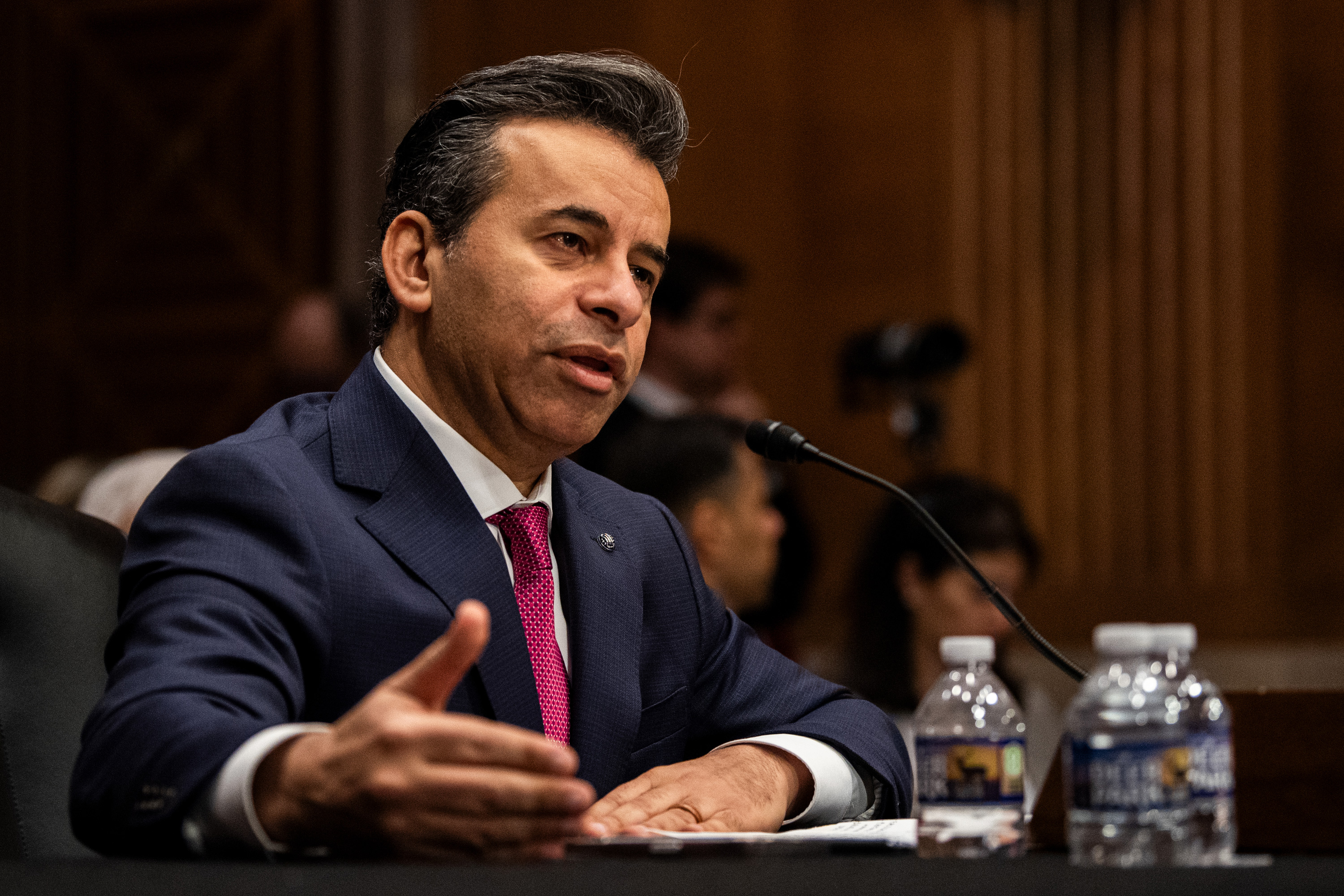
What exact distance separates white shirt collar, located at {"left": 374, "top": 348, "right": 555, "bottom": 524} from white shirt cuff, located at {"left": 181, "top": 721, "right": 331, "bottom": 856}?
489 millimetres

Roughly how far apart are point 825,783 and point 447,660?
2.10 ft

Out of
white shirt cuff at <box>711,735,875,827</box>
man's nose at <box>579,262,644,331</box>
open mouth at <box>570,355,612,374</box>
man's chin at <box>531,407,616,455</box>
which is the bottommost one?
white shirt cuff at <box>711,735,875,827</box>

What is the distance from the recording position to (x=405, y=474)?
1.36 m

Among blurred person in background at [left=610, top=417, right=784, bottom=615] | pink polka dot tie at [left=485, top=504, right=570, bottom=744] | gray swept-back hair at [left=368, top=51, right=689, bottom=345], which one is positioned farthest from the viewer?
blurred person in background at [left=610, top=417, right=784, bottom=615]

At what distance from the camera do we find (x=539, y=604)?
Result: 4.59ft

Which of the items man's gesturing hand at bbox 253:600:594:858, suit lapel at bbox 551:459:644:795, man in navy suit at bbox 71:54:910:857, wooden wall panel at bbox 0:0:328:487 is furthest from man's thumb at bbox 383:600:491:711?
wooden wall panel at bbox 0:0:328:487

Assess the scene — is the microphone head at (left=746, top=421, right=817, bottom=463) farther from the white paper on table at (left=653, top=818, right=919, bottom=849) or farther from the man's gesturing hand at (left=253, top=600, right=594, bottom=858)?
the man's gesturing hand at (left=253, top=600, right=594, bottom=858)

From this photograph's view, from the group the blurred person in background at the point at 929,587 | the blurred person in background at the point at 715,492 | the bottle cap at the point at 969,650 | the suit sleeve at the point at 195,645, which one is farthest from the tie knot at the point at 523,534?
the blurred person in background at the point at 929,587

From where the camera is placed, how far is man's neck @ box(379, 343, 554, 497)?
146 cm

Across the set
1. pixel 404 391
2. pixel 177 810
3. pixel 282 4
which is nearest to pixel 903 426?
pixel 282 4

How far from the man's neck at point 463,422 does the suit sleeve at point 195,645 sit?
243mm

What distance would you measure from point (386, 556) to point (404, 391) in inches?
8.4

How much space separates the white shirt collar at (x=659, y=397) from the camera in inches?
142

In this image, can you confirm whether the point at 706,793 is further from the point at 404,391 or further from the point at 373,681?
the point at 404,391
